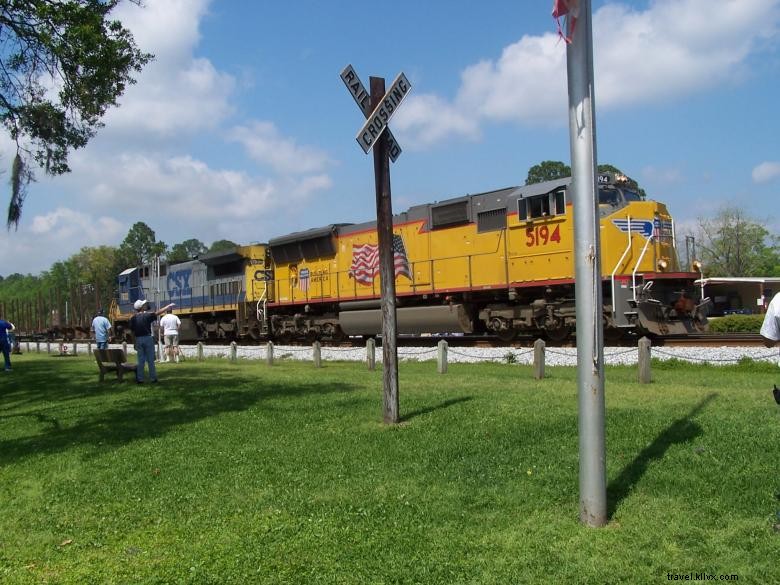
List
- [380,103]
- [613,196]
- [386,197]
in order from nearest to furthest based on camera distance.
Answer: [380,103], [386,197], [613,196]

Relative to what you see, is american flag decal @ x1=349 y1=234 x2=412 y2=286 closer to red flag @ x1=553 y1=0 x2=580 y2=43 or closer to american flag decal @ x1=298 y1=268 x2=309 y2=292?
american flag decal @ x1=298 y1=268 x2=309 y2=292

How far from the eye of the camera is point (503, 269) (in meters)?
18.0

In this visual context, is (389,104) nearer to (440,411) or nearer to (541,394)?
(440,411)

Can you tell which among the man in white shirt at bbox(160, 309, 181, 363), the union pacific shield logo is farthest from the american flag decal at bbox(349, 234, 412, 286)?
the union pacific shield logo

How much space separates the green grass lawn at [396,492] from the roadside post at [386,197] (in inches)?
17.7

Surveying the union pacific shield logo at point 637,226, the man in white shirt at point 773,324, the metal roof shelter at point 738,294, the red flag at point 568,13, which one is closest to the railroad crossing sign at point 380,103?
the red flag at point 568,13

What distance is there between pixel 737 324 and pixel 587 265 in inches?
1052

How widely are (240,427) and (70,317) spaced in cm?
3912

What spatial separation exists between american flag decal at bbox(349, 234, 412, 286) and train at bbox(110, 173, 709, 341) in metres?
0.03

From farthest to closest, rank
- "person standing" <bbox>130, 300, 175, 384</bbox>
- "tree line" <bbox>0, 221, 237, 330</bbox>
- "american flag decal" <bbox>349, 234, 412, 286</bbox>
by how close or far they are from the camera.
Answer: "tree line" <bbox>0, 221, 237, 330</bbox>
"american flag decal" <bbox>349, 234, 412, 286</bbox>
"person standing" <bbox>130, 300, 175, 384</bbox>

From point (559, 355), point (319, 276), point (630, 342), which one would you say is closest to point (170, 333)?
point (319, 276)

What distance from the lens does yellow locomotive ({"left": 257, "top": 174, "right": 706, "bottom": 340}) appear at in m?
15.8

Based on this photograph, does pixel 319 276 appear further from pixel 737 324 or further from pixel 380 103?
pixel 737 324

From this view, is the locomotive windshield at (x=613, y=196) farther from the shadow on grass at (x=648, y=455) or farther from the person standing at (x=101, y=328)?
the person standing at (x=101, y=328)
